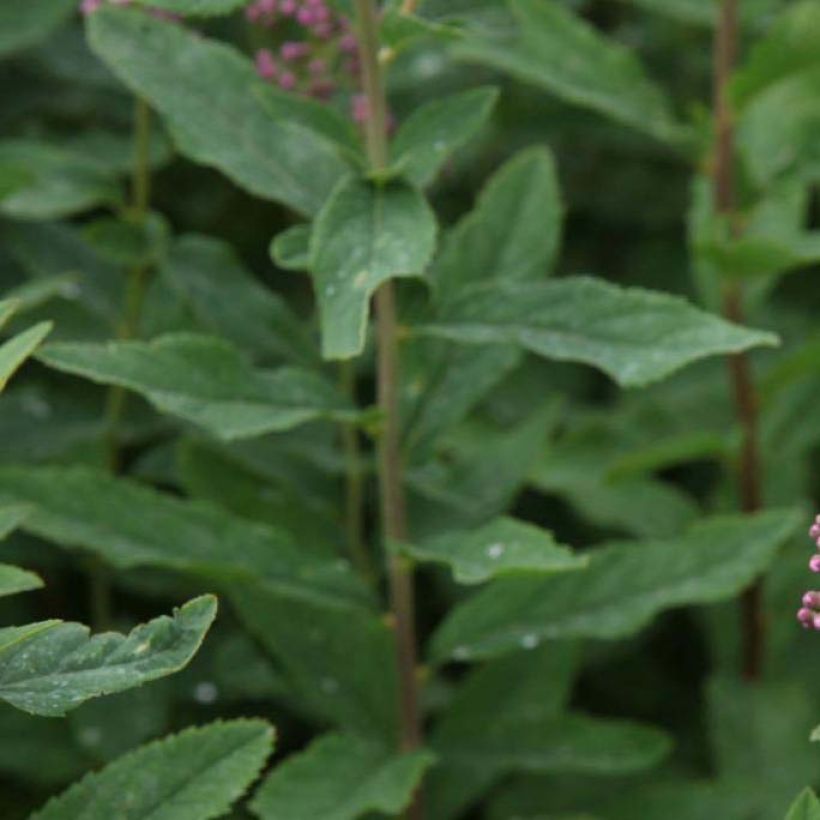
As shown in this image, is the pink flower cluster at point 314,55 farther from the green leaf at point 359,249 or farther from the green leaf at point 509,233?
the green leaf at point 359,249

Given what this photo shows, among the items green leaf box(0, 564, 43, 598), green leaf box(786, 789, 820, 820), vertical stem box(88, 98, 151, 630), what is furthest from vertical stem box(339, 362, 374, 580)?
green leaf box(786, 789, 820, 820)

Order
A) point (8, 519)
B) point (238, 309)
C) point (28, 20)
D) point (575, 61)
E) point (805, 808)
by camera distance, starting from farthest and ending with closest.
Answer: point (28, 20) → point (575, 61) → point (238, 309) → point (8, 519) → point (805, 808)

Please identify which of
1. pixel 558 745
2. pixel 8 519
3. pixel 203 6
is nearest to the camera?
pixel 8 519

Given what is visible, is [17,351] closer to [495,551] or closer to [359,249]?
[359,249]

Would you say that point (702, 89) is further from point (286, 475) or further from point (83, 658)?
point (83, 658)

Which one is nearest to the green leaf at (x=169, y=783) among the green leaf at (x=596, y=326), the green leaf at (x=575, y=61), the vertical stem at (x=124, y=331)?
the green leaf at (x=596, y=326)

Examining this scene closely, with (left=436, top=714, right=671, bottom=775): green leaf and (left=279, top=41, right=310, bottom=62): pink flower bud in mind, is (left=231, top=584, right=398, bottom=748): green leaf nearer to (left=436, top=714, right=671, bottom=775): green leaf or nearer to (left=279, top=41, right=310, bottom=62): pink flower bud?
(left=436, top=714, right=671, bottom=775): green leaf

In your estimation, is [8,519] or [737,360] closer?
[8,519]

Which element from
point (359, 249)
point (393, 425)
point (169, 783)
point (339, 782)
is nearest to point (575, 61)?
point (393, 425)
